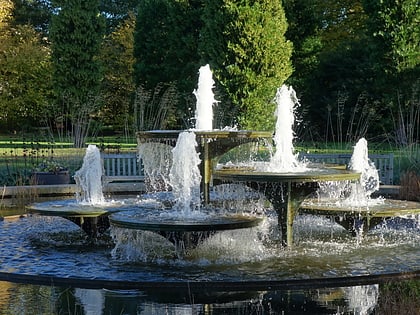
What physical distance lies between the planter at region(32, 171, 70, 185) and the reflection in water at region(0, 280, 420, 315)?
25.7ft

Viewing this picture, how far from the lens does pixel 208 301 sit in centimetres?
597

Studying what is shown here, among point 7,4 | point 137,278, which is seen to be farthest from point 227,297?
point 7,4

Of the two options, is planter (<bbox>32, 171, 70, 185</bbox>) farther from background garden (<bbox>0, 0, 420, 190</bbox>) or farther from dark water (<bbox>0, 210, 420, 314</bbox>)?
dark water (<bbox>0, 210, 420, 314</bbox>)

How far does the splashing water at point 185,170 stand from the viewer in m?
8.02

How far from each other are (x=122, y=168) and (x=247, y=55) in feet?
21.5

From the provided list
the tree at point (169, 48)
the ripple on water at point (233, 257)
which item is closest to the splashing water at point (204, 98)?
the ripple on water at point (233, 257)

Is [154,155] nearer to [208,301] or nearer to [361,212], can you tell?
[361,212]

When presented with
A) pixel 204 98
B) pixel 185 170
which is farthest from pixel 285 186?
pixel 204 98

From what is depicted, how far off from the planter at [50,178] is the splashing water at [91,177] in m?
Answer: 4.14

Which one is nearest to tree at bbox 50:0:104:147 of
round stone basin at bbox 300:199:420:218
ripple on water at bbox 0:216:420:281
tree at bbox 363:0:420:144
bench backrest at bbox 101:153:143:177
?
tree at bbox 363:0:420:144

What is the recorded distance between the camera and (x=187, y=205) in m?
8.26

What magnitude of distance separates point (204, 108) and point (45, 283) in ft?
13.6

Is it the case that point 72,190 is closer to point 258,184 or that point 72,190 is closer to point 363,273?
point 258,184

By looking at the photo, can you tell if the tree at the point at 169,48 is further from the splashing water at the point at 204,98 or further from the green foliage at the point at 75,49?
the splashing water at the point at 204,98
